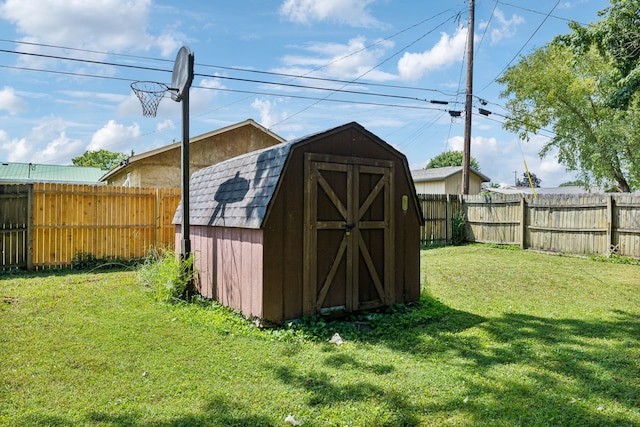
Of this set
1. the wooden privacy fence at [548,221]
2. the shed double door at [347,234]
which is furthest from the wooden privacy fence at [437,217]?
the shed double door at [347,234]

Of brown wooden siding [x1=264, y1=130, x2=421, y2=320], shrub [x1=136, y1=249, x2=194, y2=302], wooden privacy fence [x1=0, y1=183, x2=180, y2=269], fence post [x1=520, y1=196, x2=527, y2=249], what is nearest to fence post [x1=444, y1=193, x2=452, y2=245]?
fence post [x1=520, y1=196, x2=527, y2=249]

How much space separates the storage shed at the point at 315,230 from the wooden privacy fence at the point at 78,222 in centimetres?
486

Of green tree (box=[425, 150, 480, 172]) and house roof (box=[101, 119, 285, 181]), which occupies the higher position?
green tree (box=[425, 150, 480, 172])

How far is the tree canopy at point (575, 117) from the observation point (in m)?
18.9

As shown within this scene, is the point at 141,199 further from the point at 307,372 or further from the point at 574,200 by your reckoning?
the point at 574,200

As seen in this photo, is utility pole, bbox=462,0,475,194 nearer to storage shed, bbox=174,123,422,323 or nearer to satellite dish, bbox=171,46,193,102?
storage shed, bbox=174,123,422,323

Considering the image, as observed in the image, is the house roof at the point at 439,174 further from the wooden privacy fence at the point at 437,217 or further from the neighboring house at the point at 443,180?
the wooden privacy fence at the point at 437,217

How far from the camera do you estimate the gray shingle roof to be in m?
4.89

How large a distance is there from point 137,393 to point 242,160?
3782mm

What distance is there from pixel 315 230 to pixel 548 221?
10.1 meters

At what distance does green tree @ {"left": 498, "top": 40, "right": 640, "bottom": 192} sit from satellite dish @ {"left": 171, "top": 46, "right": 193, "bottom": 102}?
18.0 meters

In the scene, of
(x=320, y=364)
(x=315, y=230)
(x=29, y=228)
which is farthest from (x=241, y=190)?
(x=29, y=228)

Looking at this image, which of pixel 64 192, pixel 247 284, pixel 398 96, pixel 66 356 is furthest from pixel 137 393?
pixel 398 96

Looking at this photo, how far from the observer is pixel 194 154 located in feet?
49.7
